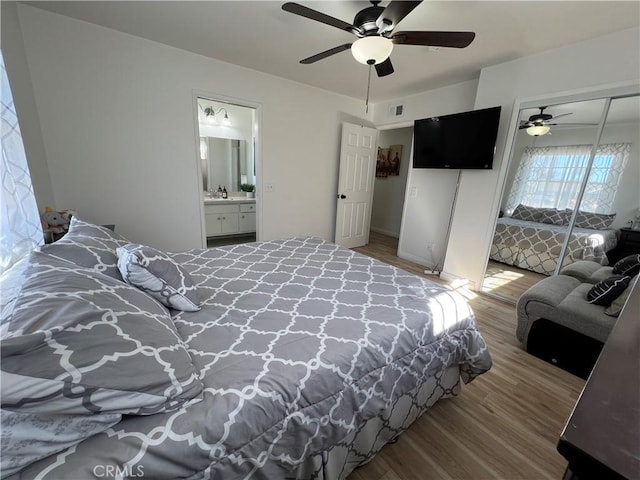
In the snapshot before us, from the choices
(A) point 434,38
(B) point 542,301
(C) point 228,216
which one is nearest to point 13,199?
(A) point 434,38

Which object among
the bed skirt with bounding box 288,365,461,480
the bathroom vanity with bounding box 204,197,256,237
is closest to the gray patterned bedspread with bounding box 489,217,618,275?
the bed skirt with bounding box 288,365,461,480

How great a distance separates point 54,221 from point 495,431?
3509mm

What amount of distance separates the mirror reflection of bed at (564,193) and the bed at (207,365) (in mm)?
1828

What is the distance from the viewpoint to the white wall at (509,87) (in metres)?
2.12

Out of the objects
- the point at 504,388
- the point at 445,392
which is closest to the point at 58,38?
the point at 445,392

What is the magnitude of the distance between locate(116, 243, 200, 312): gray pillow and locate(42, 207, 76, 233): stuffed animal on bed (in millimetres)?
1517

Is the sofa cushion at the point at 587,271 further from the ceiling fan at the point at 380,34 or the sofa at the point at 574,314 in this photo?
the ceiling fan at the point at 380,34

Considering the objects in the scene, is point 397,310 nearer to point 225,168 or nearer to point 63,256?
point 63,256

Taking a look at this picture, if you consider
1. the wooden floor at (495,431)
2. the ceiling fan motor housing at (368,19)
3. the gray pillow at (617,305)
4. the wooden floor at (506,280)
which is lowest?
the wooden floor at (495,431)

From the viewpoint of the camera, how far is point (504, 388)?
68.4 inches

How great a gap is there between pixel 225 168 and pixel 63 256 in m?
4.25

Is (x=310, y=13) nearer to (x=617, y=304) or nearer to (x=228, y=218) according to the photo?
(x=617, y=304)

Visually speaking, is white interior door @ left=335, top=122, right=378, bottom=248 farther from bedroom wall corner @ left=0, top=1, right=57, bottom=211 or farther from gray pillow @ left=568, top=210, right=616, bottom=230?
bedroom wall corner @ left=0, top=1, right=57, bottom=211

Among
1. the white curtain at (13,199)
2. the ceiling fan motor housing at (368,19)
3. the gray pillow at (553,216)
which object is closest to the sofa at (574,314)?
the gray pillow at (553,216)
